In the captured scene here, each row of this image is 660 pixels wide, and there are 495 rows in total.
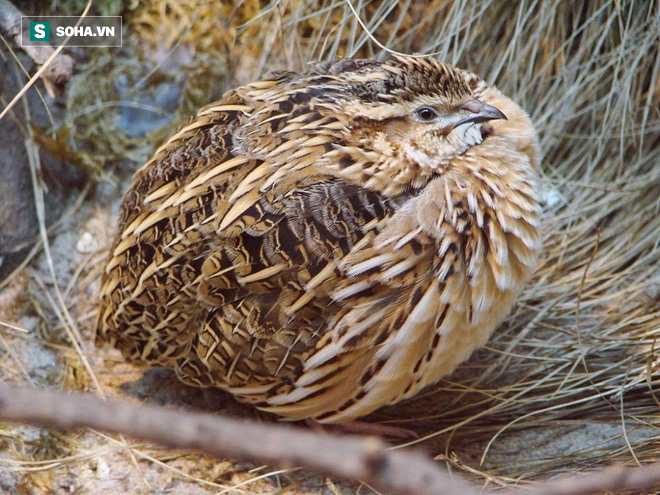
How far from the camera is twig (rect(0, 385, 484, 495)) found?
39.0 inches

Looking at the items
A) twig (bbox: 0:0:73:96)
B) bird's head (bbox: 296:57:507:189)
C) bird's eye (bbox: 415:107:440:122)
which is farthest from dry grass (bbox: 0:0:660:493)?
twig (bbox: 0:0:73:96)

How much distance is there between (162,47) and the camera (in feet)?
13.2

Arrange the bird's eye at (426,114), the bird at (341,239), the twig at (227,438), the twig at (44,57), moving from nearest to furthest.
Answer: the twig at (227,438) → the bird at (341,239) → the bird's eye at (426,114) → the twig at (44,57)

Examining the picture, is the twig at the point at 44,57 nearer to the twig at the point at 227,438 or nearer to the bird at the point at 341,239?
the bird at the point at 341,239

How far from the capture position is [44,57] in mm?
3008

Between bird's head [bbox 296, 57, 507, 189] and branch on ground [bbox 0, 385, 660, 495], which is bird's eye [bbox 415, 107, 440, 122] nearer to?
bird's head [bbox 296, 57, 507, 189]

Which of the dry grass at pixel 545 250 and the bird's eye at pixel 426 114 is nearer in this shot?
the bird's eye at pixel 426 114

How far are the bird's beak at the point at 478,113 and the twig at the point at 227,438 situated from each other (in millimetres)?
1843

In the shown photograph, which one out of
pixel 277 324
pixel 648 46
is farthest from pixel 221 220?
pixel 648 46

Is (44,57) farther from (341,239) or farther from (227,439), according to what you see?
(227,439)

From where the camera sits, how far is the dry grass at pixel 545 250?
300cm

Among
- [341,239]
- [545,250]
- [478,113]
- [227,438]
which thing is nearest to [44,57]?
[341,239]

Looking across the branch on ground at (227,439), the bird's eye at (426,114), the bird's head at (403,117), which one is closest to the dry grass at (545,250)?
the bird's head at (403,117)

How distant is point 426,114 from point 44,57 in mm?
1492
